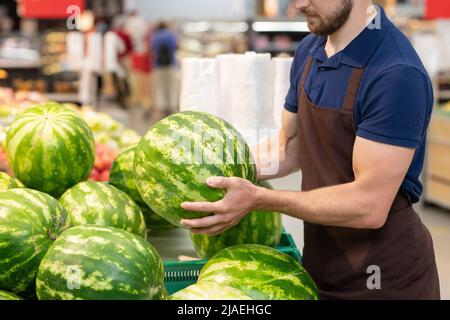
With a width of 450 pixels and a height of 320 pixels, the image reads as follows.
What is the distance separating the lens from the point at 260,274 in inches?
60.1

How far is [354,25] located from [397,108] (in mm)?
359

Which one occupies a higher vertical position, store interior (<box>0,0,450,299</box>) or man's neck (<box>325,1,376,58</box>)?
man's neck (<box>325,1,376,58</box>)

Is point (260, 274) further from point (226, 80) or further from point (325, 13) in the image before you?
point (226, 80)

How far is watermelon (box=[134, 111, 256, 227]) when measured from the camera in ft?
5.45

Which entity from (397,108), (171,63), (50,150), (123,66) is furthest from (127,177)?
(123,66)

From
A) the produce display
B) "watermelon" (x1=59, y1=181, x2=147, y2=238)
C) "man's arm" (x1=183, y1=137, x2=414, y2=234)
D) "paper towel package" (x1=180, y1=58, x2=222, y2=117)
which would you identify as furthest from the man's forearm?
the produce display

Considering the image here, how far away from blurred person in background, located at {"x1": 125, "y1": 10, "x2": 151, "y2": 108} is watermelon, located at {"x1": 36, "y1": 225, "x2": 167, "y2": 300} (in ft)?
41.3

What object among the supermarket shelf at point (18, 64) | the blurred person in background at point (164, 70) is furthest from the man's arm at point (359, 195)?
the blurred person in background at point (164, 70)

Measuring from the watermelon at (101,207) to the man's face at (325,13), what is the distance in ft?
2.58

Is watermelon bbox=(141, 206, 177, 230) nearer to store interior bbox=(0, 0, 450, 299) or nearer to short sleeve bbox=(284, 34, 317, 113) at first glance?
store interior bbox=(0, 0, 450, 299)

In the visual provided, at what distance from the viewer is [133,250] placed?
4.86 feet

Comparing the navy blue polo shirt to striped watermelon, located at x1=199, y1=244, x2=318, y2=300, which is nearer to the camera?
striped watermelon, located at x1=199, y1=244, x2=318, y2=300

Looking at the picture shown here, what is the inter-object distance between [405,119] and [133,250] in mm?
771
